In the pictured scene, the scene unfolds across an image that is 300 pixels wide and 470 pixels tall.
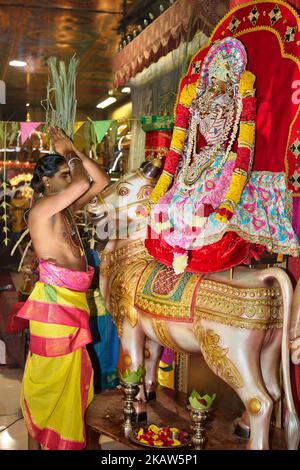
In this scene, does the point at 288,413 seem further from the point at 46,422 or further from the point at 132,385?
the point at 46,422

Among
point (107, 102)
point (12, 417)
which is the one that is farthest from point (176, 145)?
point (107, 102)

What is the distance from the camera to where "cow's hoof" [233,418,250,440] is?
311 cm

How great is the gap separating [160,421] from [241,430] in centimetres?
48

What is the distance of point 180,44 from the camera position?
421cm

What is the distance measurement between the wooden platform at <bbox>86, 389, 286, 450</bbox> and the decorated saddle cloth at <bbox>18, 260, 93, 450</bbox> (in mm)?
213

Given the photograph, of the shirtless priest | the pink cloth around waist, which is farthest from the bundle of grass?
the pink cloth around waist

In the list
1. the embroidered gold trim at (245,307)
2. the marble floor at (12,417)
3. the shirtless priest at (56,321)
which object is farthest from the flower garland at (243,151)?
the marble floor at (12,417)

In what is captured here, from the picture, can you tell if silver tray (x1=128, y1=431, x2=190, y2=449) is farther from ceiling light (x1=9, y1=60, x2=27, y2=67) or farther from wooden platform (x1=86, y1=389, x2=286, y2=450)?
ceiling light (x1=9, y1=60, x2=27, y2=67)

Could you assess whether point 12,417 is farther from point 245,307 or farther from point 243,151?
point 243,151

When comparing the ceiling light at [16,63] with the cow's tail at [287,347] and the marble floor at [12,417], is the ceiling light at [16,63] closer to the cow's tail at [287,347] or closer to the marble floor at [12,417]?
the marble floor at [12,417]

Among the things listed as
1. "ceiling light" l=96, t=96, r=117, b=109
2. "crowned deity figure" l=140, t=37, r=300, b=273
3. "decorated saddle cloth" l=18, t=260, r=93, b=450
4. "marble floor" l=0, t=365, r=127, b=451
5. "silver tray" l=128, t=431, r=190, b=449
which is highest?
"ceiling light" l=96, t=96, r=117, b=109

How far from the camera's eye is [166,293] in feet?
9.90

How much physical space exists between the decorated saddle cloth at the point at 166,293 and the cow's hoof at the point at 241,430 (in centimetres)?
71

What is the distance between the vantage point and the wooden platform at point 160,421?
9.97 ft
